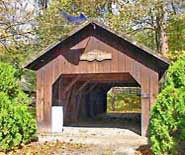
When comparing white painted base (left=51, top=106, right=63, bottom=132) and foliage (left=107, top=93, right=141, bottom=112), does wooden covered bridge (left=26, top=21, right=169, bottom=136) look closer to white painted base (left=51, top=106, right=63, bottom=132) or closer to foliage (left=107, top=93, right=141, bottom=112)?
white painted base (left=51, top=106, right=63, bottom=132)

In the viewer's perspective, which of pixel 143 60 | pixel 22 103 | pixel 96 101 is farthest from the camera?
pixel 96 101

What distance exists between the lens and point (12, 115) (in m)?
10.4

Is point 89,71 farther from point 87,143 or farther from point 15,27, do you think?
point 15,27

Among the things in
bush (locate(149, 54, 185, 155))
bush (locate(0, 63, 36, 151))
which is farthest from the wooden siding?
bush (locate(149, 54, 185, 155))

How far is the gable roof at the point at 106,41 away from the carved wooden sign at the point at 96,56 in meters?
0.47

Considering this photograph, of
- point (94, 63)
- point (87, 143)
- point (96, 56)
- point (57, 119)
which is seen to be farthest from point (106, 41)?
point (87, 143)

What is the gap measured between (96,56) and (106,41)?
27.6 inches

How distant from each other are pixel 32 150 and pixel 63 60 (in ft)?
16.0

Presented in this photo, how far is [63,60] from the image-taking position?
14.2m

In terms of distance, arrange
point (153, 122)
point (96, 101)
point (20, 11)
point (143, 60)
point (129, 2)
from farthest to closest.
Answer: point (129, 2), point (96, 101), point (20, 11), point (143, 60), point (153, 122)

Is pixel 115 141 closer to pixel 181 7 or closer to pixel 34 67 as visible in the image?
pixel 34 67

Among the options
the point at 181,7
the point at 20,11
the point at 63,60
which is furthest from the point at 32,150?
the point at 181,7

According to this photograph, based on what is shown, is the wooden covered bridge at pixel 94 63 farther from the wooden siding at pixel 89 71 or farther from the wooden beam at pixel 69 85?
the wooden beam at pixel 69 85

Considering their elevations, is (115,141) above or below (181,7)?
below
